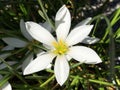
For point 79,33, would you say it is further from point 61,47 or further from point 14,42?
point 14,42

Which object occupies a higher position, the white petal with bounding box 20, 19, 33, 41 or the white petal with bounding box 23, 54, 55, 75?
the white petal with bounding box 20, 19, 33, 41

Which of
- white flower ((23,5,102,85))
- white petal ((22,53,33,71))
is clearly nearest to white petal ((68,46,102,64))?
white flower ((23,5,102,85))

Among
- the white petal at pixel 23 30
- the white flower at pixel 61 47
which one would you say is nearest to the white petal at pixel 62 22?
the white flower at pixel 61 47

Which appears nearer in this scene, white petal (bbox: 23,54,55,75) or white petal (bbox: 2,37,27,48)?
white petal (bbox: 23,54,55,75)

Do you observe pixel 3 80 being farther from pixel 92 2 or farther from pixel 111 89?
pixel 92 2

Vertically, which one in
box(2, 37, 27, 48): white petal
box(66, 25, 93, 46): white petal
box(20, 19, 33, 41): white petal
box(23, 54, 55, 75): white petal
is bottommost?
box(23, 54, 55, 75): white petal

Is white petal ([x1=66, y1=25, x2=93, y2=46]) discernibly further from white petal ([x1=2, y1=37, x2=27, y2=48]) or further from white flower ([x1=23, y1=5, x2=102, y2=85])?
white petal ([x1=2, y1=37, x2=27, y2=48])
